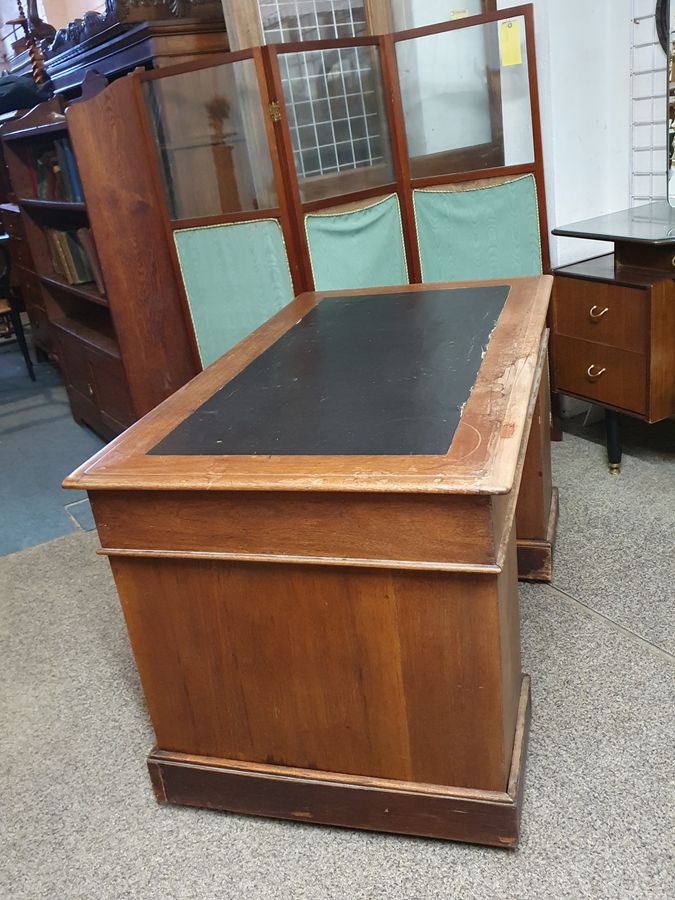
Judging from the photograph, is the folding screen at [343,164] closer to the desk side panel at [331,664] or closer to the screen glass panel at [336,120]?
the screen glass panel at [336,120]

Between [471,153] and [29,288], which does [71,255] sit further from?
[471,153]

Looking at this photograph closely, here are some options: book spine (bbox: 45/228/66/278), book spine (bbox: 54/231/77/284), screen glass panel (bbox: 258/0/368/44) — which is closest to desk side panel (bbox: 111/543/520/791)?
screen glass panel (bbox: 258/0/368/44)

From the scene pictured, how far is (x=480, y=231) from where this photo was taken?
285cm

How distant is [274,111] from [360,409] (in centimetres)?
154

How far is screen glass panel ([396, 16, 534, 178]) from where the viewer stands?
2.76 metres

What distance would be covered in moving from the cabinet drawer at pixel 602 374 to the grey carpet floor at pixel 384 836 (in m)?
0.41

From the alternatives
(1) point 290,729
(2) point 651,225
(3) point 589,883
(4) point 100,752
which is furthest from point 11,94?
(3) point 589,883

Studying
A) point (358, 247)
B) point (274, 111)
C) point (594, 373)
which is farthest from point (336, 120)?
point (594, 373)

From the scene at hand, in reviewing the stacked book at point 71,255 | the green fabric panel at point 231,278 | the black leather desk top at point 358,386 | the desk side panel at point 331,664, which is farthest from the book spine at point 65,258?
the desk side panel at point 331,664

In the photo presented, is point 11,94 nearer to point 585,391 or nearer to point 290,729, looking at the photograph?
point 585,391

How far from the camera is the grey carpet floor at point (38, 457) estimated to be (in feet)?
9.73

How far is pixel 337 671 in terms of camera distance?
4.52ft

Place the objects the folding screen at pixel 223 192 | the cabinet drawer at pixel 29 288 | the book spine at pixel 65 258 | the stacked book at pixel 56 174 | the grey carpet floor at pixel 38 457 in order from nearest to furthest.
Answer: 1. the folding screen at pixel 223 192
2. the grey carpet floor at pixel 38 457
3. the stacked book at pixel 56 174
4. the book spine at pixel 65 258
5. the cabinet drawer at pixel 29 288

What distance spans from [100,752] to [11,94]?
3.47 meters
